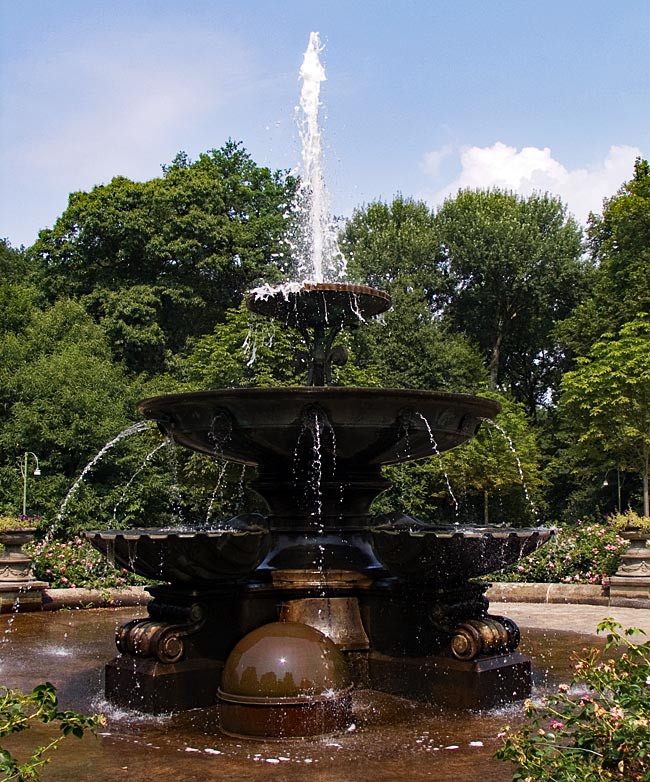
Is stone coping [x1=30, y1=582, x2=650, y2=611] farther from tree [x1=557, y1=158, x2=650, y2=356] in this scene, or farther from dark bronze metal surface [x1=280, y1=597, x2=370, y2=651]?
tree [x1=557, y1=158, x2=650, y2=356]

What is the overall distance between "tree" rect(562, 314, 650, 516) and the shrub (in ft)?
66.7

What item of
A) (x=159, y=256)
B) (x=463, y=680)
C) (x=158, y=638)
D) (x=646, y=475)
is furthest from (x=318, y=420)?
(x=159, y=256)

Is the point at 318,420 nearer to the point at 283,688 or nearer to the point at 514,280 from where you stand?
the point at 283,688

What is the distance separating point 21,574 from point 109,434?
13568 millimetres

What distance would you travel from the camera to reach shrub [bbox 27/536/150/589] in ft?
43.0

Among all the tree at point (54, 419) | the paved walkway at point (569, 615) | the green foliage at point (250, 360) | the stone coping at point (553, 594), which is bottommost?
the paved walkway at point (569, 615)

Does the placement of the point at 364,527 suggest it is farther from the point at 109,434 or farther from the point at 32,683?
the point at 109,434

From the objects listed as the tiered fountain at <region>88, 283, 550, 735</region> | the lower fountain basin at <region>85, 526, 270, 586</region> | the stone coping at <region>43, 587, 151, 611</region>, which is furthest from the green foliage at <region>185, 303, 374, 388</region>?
the lower fountain basin at <region>85, 526, 270, 586</region>

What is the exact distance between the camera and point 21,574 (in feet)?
39.8

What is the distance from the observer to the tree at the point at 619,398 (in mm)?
29984

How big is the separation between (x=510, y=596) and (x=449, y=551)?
699 centimetres

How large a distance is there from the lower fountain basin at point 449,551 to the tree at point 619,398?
24.3 meters

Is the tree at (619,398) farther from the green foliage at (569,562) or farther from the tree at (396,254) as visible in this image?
the green foliage at (569,562)

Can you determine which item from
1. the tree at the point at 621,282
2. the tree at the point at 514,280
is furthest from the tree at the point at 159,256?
the tree at the point at 621,282
